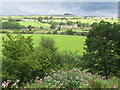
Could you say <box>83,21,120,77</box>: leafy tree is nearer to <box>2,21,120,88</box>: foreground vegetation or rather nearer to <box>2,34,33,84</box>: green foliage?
<box>2,21,120,88</box>: foreground vegetation

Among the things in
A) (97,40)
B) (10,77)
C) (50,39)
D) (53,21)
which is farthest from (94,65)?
(53,21)

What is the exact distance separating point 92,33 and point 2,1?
130 inches

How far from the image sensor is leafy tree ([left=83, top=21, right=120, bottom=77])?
17.3 ft

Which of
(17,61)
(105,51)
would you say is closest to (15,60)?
(17,61)

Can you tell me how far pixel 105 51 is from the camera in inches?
213

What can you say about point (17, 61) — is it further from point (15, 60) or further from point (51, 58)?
point (51, 58)

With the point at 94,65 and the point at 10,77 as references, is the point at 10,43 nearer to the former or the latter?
the point at 10,77

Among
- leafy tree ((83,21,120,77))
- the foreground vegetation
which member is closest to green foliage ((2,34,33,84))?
the foreground vegetation

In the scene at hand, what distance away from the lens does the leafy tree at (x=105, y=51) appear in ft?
17.3

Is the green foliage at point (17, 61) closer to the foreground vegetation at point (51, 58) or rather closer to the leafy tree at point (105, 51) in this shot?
the foreground vegetation at point (51, 58)

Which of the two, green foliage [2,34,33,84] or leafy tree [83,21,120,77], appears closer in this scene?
green foliage [2,34,33,84]

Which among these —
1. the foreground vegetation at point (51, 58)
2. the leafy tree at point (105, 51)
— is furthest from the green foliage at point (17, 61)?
the leafy tree at point (105, 51)

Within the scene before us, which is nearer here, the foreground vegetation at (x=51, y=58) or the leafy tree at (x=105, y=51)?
the foreground vegetation at (x=51, y=58)

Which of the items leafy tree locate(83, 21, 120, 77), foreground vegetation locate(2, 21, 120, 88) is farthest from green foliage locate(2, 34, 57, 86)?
leafy tree locate(83, 21, 120, 77)
